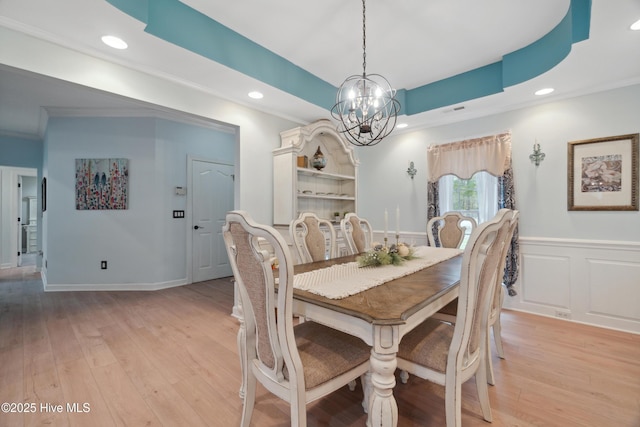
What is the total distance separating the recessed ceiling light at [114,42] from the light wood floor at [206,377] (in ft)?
8.02

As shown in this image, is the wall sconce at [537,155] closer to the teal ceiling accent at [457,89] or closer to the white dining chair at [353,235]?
the teal ceiling accent at [457,89]

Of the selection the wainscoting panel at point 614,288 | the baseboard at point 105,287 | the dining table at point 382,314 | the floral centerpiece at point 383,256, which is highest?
the floral centerpiece at point 383,256

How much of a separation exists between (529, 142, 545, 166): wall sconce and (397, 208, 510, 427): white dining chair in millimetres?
2479

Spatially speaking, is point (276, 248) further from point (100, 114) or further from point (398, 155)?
point (100, 114)

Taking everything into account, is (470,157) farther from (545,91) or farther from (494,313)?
(494,313)

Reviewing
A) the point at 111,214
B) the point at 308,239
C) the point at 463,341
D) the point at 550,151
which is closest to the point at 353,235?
the point at 308,239

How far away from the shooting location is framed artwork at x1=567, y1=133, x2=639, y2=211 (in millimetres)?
2719

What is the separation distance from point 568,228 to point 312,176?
3.07 m

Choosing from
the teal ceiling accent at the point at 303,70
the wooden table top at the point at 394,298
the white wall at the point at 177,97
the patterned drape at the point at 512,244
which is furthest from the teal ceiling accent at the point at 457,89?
the wooden table top at the point at 394,298

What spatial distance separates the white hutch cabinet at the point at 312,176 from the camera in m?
3.38

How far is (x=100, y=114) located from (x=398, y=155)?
4552 millimetres

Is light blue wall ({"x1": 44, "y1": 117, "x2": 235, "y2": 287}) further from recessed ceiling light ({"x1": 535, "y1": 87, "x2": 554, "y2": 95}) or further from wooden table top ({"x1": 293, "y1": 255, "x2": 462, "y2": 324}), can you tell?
recessed ceiling light ({"x1": 535, "y1": 87, "x2": 554, "y2": 95})

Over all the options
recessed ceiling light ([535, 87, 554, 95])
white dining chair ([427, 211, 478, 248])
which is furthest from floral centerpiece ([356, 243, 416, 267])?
recessed ceiling light ([535, 87, 554, 95])

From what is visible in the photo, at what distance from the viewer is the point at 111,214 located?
423 cm
